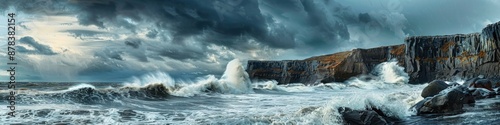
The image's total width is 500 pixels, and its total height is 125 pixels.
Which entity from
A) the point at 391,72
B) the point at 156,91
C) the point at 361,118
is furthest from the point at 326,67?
the point at 361,118

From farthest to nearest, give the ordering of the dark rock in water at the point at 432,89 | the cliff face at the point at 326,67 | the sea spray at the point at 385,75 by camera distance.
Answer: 1. the cliff face at the point at 326,67
2. the sea spray at the point at 385,75
3. the dark rock in water at the point at 432,89

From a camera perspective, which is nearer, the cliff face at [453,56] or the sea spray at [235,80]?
the sea spray at [235,80]

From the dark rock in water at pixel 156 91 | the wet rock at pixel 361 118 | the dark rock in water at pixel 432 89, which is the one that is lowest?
the wet rock at pixel 361 118

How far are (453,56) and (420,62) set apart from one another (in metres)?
7.16

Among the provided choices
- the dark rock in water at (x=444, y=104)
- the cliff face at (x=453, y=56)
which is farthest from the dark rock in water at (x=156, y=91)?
the cliff face at (x=453, y=56)

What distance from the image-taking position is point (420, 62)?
81938 millimetres

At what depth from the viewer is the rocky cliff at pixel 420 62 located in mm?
60688

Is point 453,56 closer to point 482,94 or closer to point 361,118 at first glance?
point 482,94

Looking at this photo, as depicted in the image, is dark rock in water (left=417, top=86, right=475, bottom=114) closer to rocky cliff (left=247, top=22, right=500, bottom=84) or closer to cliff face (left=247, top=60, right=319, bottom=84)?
rocky cliff (left=247, top=22, right=500, bottom=84)

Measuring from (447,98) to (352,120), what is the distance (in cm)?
522

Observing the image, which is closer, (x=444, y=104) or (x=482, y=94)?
(x=444, y=104)

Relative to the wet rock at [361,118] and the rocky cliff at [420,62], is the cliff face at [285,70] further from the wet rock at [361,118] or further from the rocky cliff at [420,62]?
the wet rock at [361,118]

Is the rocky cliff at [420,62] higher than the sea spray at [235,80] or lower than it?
higher

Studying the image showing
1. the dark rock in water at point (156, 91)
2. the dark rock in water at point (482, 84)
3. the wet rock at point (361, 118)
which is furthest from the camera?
the dark rock in water at point (156, 91)
